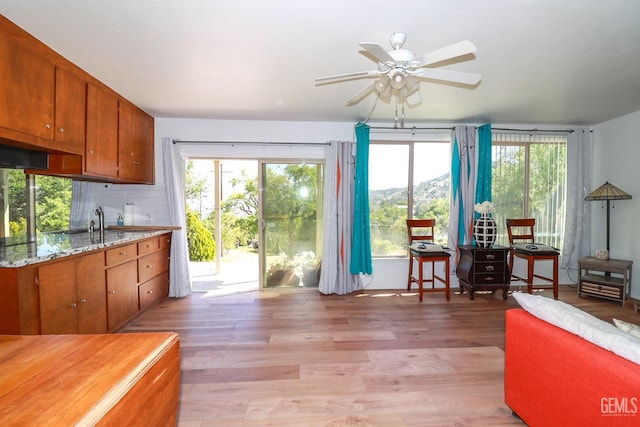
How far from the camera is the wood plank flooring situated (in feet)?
5.58

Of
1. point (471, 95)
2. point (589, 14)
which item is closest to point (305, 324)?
point (471, 95)

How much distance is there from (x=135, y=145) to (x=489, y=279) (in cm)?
453

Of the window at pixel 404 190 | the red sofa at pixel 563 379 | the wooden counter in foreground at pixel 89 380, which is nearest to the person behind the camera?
the wooden counter in foreground at pixel 89 380

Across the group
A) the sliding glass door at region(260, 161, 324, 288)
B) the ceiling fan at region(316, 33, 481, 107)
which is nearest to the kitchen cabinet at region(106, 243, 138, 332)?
the sliding glass door at region(260, 161, 324, 288)

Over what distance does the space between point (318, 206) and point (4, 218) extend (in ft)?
10.1

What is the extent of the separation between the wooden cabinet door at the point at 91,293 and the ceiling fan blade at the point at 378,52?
8.18 ft

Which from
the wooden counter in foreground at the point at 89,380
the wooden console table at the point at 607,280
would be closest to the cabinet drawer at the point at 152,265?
the wooden counter in foreground at the point at 89,380

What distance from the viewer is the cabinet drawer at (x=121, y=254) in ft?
8.41

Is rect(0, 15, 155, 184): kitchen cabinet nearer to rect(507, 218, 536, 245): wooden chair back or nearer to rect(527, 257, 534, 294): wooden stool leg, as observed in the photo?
rect(507, 218, 536, 245): wooden chair back

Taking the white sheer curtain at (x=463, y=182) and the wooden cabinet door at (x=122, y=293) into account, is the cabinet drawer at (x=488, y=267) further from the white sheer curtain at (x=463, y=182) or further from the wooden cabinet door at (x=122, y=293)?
the wooden cabinet door at (x=122, y=293)

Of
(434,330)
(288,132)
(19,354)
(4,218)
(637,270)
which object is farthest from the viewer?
(288,132)

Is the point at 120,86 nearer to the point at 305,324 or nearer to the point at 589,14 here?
the point at 305,324

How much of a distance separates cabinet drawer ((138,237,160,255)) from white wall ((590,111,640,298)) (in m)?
5.84

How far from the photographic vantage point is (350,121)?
3945 mm
